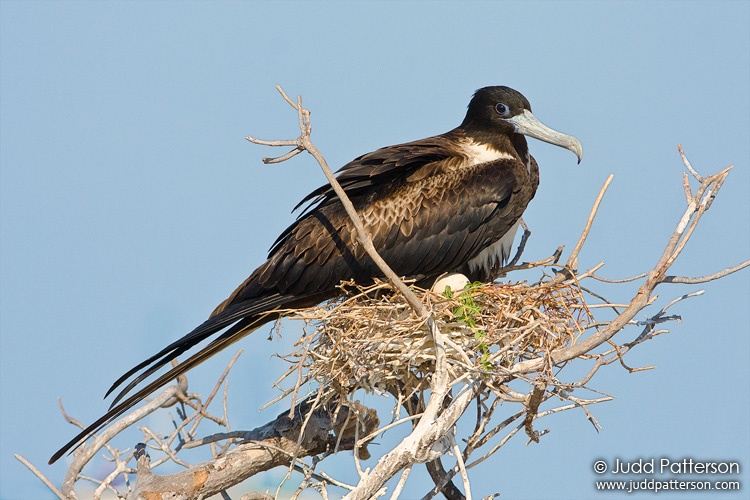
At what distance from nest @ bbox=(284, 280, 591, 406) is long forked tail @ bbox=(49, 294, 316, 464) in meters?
0.42

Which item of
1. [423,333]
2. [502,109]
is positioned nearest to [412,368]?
[423,333]

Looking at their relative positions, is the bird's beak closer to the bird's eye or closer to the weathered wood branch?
the bird's eye

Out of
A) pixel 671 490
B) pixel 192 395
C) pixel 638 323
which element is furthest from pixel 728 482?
pixel 192 395

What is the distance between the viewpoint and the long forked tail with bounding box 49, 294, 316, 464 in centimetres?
553

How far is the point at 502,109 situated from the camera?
6.65 metres

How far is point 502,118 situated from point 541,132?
0.26m

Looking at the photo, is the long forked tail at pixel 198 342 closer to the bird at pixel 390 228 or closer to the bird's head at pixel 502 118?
the bird at pixel 390 228

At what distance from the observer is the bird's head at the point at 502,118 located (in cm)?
→ 654

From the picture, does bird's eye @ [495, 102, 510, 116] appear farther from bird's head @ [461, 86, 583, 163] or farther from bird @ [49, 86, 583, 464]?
bird @ [49, 86, 583, 464]

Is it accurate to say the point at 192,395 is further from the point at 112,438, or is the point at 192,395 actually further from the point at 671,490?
the point at 671,490

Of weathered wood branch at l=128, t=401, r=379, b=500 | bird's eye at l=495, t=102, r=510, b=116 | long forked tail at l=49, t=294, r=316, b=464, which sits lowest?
weathered wood branch at l=128, t=401, r=379, b=500

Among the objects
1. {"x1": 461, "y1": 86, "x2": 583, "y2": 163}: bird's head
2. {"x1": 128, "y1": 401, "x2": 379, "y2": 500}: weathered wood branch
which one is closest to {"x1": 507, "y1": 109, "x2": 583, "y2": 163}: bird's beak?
{"x1": 461, "y1": 86, "x2": 583, "y2": 163}: bird's head

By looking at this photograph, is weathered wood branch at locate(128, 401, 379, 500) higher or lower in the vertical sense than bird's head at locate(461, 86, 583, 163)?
lower

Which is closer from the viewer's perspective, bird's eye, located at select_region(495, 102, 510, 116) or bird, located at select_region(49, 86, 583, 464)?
bird, located at select_region(49, 86, 583, 464)
